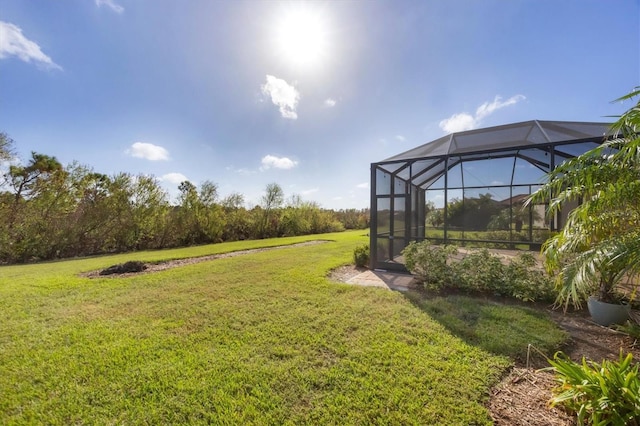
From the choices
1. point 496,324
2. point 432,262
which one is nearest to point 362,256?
point 432,262

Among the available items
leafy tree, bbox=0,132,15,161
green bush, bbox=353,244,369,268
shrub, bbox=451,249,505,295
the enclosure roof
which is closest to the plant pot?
shrub, bbox=451,249,505,295

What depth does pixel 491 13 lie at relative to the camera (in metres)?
5.24

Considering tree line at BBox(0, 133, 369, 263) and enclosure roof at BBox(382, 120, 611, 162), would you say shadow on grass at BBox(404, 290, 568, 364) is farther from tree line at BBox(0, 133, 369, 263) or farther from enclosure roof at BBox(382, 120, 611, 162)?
tree line at BBox(0, 133, 369, 263)

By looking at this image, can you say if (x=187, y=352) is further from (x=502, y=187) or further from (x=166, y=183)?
(x=166, y=183)

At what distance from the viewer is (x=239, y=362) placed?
99.3 inches

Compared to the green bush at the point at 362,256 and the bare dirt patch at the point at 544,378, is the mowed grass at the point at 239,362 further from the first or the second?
the green bush at the point at 362,256

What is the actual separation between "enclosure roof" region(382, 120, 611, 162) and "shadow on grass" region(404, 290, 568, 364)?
364 centimetres

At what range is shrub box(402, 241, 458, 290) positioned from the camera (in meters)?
4.80

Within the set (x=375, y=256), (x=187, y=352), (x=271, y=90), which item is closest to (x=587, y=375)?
(x=187, y=352)

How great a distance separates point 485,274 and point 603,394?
10.3 ft

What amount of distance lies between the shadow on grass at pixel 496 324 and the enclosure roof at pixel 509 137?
143 inches

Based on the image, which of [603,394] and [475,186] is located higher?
[475,186]

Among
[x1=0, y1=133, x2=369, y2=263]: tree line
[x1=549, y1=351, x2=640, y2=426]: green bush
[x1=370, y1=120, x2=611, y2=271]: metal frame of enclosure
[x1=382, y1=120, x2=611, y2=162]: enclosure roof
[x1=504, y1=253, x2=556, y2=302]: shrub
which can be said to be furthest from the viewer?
[x1=0, y1=133, x2=369, y2=263]: tree line

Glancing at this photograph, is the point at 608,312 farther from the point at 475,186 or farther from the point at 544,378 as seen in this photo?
the point at 475,186
